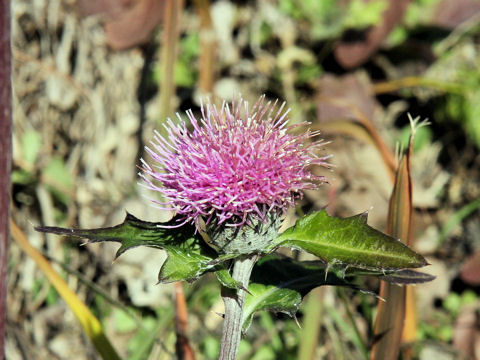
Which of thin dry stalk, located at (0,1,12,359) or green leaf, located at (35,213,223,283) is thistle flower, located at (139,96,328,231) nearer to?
green leaf, located at (35,213,223,283)

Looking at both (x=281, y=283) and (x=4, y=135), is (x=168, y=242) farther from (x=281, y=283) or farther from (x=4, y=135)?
(x=4, y=135)

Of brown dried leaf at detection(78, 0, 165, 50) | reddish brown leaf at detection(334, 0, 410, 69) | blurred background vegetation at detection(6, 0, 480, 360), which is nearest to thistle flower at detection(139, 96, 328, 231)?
blurred background vegetation at detection(6, 0, 480, 360)

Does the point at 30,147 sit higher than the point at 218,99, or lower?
lower

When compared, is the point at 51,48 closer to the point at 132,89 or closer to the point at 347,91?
the point at 132,89

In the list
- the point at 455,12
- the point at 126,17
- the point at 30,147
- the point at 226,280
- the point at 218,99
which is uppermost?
the point at 126,17

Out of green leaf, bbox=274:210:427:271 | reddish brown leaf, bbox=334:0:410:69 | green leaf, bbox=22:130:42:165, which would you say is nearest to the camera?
green leaf, bbox=274:210:427:271

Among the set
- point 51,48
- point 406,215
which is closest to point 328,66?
point 51,48

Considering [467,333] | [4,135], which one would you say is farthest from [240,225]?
[467,333]
